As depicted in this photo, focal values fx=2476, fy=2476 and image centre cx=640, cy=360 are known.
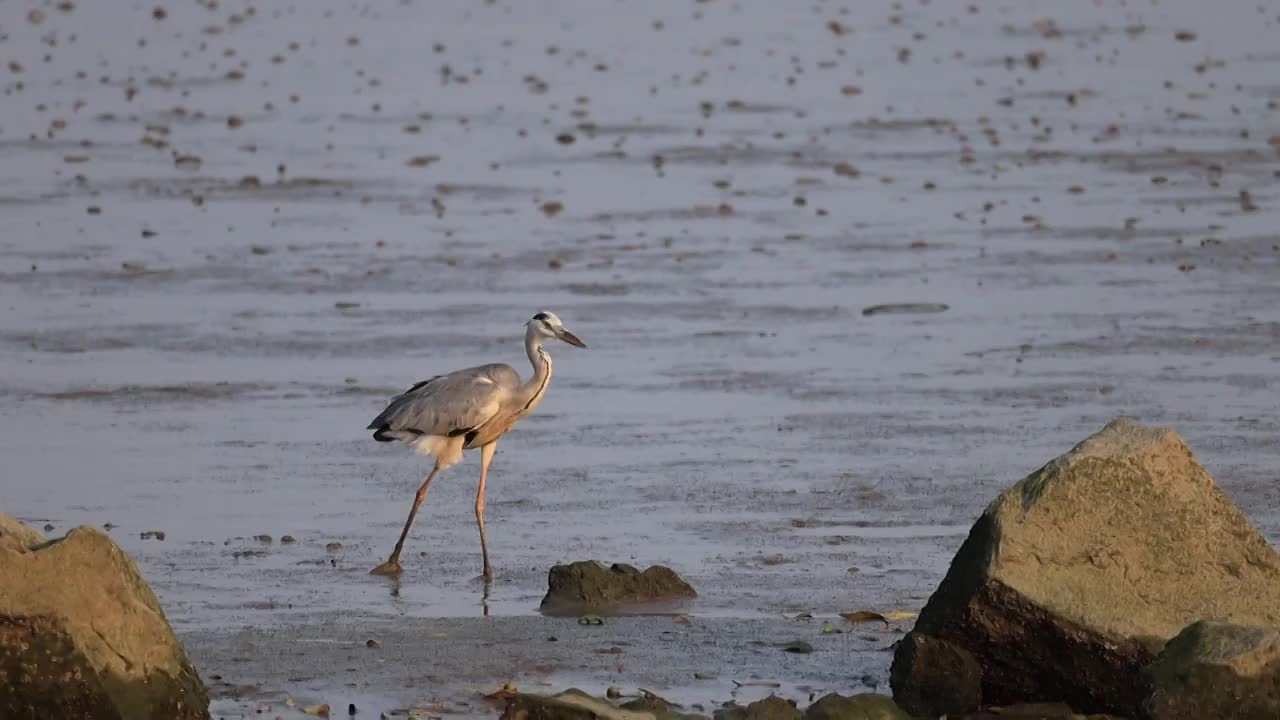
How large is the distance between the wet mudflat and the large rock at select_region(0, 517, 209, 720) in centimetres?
64

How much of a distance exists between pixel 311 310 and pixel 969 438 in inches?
241

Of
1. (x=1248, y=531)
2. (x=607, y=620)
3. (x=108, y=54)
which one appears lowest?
(x=607, y=620)

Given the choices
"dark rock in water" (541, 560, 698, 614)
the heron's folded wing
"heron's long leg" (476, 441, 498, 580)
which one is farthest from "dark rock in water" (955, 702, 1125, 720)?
the heron's folded wing

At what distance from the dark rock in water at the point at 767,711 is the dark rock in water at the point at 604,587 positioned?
2.08 metres

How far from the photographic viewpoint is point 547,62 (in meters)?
34.8

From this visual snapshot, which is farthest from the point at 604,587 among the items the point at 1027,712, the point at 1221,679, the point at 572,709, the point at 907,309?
the point at 907,309

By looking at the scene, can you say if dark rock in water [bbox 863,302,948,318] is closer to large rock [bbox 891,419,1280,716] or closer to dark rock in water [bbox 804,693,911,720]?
large rock [bbox 891,419,1280,716]

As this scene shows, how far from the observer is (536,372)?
39.8ft

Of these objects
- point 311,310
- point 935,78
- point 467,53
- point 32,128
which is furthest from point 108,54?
point 311,310

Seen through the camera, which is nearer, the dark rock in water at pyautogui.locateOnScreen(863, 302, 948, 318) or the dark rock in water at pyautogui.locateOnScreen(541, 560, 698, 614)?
the dark rock in water at pyautogui.locateOnScreen(541, 560, 698, 614)

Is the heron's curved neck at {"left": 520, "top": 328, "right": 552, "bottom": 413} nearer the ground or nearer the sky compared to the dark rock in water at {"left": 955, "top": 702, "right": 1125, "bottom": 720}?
nearer the sky

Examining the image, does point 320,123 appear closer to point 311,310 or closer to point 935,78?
point 935,78

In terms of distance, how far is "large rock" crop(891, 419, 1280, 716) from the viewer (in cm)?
862

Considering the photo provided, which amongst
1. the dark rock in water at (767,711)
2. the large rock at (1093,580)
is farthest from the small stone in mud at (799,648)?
the dark rock in water at (767,711)
